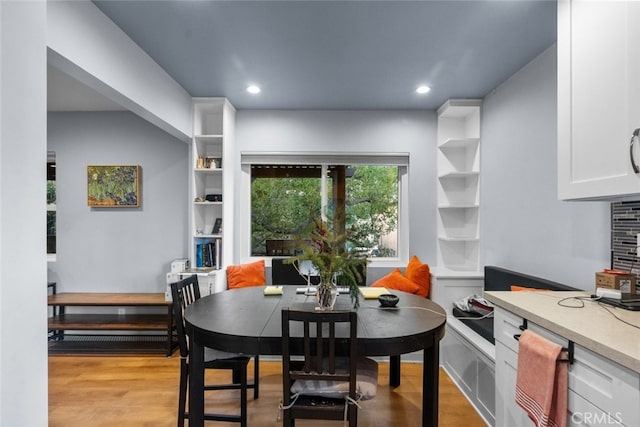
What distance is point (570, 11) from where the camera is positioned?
1.72 m

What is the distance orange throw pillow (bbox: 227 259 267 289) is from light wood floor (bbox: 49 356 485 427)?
777 mm

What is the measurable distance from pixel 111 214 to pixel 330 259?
3239 mm

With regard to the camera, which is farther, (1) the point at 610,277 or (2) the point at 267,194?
(2) the point at 267,194

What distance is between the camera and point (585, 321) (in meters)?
1.32

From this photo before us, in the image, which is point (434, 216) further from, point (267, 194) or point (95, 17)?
point (95, 17)

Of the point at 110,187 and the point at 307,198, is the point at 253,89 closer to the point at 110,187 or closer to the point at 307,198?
the point at 307,198

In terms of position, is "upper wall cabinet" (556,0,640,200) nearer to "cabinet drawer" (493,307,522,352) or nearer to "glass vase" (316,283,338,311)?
"cabinet drawer" (493,307,522,352)

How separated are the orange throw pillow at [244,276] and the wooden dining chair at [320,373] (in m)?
1.89

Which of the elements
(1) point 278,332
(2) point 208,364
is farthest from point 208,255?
(1) point 278,332

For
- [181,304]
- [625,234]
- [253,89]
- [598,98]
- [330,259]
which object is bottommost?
[181,304]

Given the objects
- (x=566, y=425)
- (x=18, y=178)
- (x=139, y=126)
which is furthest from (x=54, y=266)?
(x=566, y=425)

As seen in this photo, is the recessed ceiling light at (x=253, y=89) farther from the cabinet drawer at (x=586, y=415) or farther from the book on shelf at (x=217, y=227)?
the cabinet drawer at (x=586, y=415)

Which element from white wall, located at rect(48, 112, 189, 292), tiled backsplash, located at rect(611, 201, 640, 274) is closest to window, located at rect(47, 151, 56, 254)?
white wall, located at rect(48, 112, 189, 292)

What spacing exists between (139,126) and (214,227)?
1497 mm
